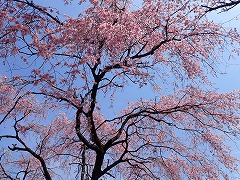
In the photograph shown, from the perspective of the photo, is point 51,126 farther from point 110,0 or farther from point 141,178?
point 110,0

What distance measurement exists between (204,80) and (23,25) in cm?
502

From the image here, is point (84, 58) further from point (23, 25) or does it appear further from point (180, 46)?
point (180, 46)

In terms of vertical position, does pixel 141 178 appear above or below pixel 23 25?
below

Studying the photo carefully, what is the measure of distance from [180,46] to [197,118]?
7.22 ft

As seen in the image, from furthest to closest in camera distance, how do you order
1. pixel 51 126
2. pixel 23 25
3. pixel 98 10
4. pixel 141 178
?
pixel 51 126 < pixel 141 178 < pixel 98 10 < pixel 23 25

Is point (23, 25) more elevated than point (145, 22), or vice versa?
point (145, 22)

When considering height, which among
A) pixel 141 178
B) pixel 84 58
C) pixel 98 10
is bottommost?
pixel 141 178

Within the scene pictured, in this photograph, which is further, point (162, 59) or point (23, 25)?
point (162, 59)

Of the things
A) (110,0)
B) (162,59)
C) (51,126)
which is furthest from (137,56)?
(51,126)

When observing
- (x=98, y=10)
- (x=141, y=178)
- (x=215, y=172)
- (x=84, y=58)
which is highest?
(x=98, y=10)

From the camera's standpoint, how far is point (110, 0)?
8.63m

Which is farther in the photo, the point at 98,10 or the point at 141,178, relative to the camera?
the point at 141,178

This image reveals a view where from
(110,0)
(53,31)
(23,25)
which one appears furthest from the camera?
(110,0)

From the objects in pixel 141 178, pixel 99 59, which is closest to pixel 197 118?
pixel 141 178
